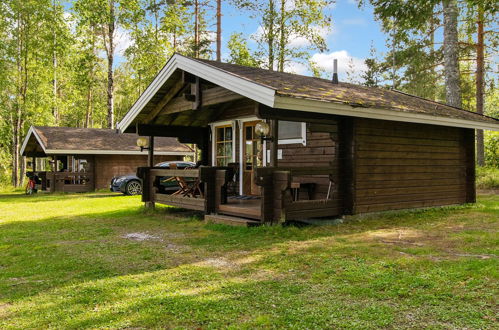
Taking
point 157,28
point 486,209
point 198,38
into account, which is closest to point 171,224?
point 486,209

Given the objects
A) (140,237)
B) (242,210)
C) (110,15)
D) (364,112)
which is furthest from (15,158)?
(364,112)

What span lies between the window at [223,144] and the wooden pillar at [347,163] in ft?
12.0

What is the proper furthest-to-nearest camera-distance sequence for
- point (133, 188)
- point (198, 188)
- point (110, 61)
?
point (110, 61) → point (133, 188) → point (198, 188)

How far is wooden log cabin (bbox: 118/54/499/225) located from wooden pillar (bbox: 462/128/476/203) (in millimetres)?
26

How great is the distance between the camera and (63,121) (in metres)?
42.8

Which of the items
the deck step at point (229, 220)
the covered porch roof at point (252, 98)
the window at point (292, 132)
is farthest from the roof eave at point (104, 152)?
the deck step at point (229, 220)

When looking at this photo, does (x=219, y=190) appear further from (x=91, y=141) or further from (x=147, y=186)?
(x=91, y=141)

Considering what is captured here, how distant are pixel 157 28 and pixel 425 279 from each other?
27.9 metres

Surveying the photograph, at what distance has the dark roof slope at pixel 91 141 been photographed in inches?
776

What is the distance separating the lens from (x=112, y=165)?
21.1m

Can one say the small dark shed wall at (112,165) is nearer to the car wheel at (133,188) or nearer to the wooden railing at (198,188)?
the car wheel at (133,188)

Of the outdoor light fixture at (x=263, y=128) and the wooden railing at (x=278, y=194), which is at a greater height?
the outdoor light fixture at (x=263, y=128)

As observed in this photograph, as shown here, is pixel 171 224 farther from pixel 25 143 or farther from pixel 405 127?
pixel 25 143

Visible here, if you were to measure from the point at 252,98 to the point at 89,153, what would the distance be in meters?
→ 15.0
